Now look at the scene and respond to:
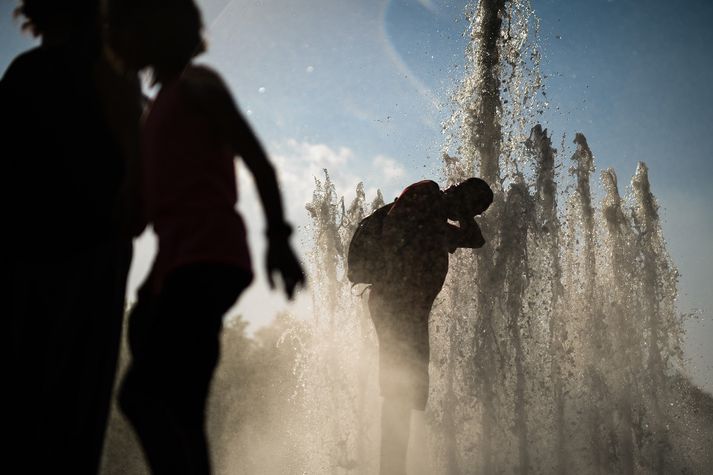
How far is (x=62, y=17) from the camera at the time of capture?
1.64 m

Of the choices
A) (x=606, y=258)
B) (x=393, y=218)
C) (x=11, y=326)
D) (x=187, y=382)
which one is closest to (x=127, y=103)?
(x=11, y=326)

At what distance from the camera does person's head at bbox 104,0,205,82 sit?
1.46 meters

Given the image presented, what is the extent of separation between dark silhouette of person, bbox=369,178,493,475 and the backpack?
0.12 feet

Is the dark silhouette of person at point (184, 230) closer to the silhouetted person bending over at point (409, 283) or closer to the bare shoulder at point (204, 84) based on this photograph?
the bare shoulder at point (204, 84)

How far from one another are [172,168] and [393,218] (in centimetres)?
197

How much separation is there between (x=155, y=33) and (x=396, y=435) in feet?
7.31

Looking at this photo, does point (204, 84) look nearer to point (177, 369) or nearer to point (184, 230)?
point (184, 230)

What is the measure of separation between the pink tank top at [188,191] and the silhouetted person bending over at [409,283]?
1759 mm

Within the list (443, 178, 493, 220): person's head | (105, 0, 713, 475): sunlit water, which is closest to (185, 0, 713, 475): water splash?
(105, 0, 713, 475): sunlit water

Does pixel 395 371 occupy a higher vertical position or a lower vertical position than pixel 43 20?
lower

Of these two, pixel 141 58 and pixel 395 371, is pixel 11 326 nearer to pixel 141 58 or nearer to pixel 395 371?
pixel 141 58

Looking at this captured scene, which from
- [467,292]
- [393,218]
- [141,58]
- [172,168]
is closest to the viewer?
[172,168]

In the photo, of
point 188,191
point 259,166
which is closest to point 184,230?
point 188,191

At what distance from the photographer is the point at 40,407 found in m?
1.31
